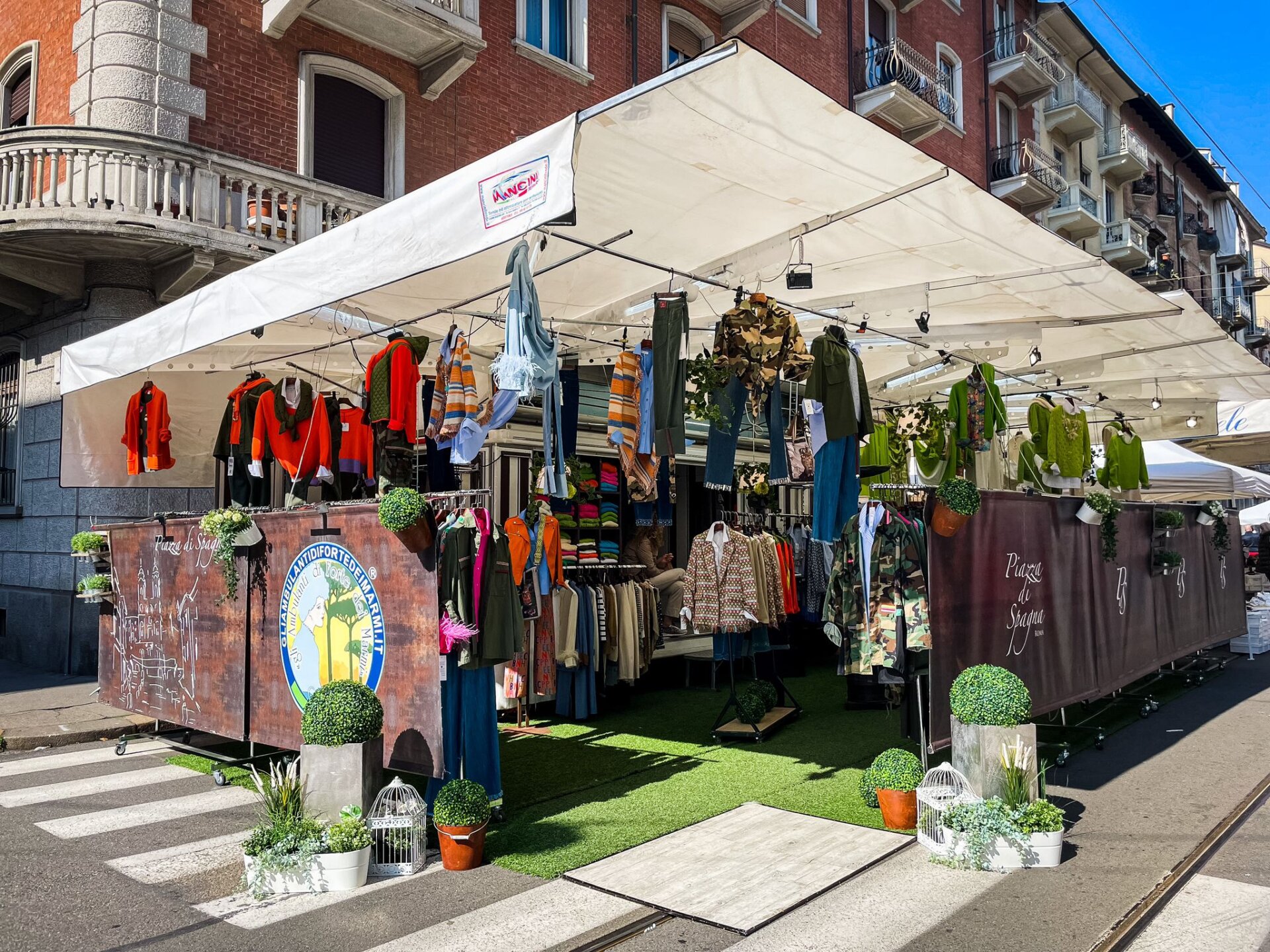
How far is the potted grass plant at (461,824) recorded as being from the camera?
5.16m

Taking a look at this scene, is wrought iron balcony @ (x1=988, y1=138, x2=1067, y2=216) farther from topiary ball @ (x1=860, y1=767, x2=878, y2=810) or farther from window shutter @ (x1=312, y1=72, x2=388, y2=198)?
topiary ball @ (x1=860, y1=767, x2=878, y2=810)

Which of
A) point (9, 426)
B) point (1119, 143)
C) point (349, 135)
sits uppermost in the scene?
point (1119, 143)

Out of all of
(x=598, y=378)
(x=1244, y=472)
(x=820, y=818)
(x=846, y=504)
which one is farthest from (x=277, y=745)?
(x=1244, y=472)

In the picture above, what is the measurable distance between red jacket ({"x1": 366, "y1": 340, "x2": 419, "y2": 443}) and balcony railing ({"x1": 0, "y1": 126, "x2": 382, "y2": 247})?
5609mm

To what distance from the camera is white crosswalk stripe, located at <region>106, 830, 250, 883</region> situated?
5.16m

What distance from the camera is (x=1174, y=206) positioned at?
121ft

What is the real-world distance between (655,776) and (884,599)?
7.55 ft

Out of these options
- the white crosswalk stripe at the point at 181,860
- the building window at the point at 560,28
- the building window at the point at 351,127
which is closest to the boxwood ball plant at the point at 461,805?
the white crosswalk stripe at the point at 181,860

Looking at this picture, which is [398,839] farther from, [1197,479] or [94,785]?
Result: [1197,479]

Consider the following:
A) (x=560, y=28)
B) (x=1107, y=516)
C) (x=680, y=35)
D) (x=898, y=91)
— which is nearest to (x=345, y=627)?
(x=1107, y=516)

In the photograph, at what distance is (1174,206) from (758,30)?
25.2 m

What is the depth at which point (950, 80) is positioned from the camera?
25.2 meters

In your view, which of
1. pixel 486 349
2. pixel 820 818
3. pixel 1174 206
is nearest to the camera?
pixel 820 818

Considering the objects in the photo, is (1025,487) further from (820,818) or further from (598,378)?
(820,818)
